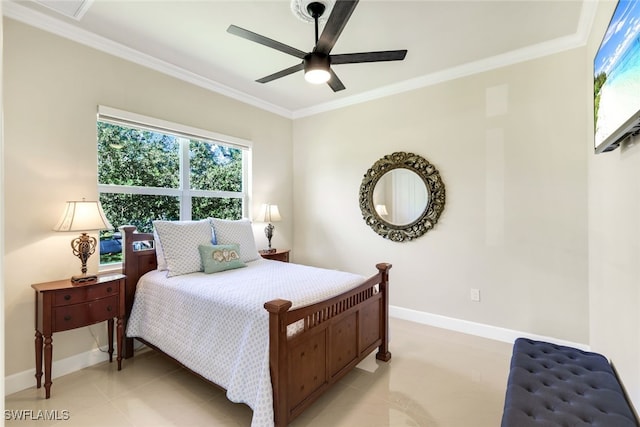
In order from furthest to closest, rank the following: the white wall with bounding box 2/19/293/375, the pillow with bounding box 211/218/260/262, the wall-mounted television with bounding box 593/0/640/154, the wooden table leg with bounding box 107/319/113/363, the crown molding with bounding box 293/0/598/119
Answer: the pillow with bounding box 211/218/260/262
the wooden table leg with bounding box 107/319/113/363
the crown molding with bounding box 293/0/598/119
the white wall with bounding box 2/19/293/375
the wall-mounted television with bounding box 593/0/640/154

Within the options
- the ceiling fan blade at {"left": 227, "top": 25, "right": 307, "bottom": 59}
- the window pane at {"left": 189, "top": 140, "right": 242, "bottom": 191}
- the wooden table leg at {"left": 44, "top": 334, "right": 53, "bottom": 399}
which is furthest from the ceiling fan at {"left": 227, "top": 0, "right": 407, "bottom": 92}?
the wooden table leg at {"left": 44, "top": 334, "right": 53, "bottom": 399}

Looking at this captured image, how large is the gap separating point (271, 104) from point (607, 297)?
397 centimetres

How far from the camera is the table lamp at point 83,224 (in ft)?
7.84

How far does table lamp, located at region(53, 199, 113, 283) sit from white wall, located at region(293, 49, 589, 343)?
8.86ft

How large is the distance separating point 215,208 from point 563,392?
3.46m

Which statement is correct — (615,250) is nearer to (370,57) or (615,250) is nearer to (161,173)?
(370,57)

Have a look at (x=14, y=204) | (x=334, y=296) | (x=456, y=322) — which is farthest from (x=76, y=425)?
(x=456, y=322)

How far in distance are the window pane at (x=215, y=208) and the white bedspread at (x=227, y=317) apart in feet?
3.12

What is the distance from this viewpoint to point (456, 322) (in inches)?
132

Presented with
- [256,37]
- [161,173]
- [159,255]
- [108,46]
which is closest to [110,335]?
[159,255]

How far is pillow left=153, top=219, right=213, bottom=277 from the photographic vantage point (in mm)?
2760

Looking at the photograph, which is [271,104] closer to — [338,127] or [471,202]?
[338,127]

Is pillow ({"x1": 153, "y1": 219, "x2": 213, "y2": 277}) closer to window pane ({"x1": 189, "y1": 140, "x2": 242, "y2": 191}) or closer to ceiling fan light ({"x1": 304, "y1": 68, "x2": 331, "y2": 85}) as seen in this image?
window pane ({"x1": 189, "y1": 140, "x2": 242, "y2": 191})

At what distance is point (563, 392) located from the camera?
1.52 meters
